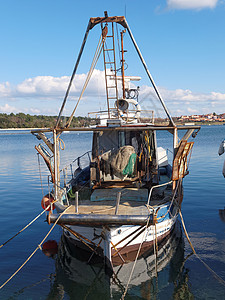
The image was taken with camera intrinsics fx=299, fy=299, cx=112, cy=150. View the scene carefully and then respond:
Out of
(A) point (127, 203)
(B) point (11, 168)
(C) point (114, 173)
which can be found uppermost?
(C) point (114, 173)

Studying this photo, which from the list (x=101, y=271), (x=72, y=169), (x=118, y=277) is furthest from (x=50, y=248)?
(x=72, y=169)

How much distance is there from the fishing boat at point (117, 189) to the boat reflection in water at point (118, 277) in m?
0.40

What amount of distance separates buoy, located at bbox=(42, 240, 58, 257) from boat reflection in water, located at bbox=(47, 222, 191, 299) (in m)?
0.49

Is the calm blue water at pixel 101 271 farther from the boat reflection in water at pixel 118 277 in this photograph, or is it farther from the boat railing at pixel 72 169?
the boat railing at pixel 72 169

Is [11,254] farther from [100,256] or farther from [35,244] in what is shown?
[100,256]

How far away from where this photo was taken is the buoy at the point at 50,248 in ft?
40.4

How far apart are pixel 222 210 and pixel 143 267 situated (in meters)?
8.12

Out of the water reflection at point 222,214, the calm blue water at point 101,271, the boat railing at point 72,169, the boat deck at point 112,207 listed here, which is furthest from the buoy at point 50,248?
the water reflection at point 222,214

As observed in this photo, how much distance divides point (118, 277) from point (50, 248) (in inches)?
161

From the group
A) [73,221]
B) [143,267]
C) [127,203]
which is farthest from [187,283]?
[73,221]

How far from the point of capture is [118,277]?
32.2 ft

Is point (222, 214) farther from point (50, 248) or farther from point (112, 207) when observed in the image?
point (50, 248)

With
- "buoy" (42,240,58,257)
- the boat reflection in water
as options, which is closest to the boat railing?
"buoy" (42,240,58,257)

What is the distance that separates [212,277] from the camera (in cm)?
995
